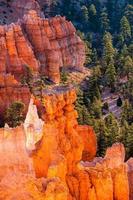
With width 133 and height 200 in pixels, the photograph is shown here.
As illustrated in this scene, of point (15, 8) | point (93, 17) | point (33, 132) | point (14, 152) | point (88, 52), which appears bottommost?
point (88, 52)

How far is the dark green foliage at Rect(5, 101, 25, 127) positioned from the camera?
54.6 m

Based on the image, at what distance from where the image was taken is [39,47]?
259 ft

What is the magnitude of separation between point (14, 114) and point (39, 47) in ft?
80.9

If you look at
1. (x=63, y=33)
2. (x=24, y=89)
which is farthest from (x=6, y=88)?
(x=63, y=33)

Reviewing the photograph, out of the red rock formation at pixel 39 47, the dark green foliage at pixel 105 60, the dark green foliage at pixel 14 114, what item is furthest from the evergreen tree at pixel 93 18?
the dark green foliage at pixel 14 114

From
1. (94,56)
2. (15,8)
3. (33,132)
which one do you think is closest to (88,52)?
(94,56)

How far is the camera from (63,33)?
8256cm

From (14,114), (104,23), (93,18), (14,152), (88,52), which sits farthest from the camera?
(93,18)

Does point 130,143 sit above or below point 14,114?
below

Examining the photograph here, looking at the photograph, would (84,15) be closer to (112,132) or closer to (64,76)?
(64,76)

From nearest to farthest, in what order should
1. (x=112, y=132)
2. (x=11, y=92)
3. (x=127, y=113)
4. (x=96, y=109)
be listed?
(x=112, y=132) → (x=11, y=92) → (x=96, y=109) → (x=127, y=113)

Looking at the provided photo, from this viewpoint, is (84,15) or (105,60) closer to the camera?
(105,60)

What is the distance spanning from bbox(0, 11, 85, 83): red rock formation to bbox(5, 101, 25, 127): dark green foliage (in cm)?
1268

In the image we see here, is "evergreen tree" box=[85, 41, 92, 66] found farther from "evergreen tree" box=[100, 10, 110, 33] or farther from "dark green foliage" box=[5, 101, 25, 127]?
"dark green foliage" box=[5, 101, 25, 127]
